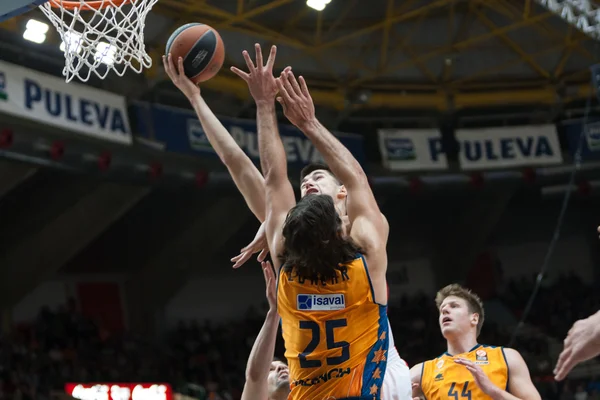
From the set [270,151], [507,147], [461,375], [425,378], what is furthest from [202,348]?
[270,151]

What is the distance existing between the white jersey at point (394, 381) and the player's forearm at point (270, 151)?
70 centimetres

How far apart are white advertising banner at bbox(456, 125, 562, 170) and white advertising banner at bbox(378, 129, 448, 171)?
1.36ft

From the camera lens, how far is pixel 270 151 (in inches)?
133

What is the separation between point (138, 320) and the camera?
58.8 feet

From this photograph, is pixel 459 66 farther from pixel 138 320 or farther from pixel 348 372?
pixel 348 372

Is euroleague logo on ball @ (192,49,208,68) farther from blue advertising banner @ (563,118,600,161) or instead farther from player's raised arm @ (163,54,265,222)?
blue advertising banner @ (563,118,600,161)

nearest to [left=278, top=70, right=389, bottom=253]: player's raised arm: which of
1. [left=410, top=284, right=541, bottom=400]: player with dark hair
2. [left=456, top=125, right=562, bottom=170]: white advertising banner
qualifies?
[left=410, top=284, right=541, bottom=400]: player with dark hair

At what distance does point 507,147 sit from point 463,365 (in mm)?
12439

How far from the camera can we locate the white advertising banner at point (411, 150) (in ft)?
53.3

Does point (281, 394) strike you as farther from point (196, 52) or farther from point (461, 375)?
point (196, 52)

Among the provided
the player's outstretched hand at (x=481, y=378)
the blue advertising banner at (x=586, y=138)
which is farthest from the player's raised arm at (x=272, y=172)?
the blue advertising banner at (x=586, y=138)

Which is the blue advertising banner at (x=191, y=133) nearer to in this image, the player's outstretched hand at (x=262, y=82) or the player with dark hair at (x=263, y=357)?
the player with dark hair at (x=263, y=357)

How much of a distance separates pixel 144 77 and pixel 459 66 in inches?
250

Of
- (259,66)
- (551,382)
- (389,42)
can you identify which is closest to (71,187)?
(389,42)
